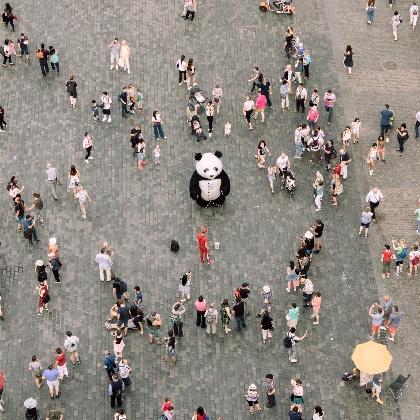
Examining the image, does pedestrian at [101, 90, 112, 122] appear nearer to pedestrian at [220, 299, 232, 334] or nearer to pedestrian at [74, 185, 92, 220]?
pedestrian at [74, 185, 92, 220]

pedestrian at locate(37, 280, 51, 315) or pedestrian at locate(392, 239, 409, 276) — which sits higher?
pedestrian at locate(392, 239, 409, 276)

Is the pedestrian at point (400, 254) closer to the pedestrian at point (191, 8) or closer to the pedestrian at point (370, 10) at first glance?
the pedestrian at point (370, 10)

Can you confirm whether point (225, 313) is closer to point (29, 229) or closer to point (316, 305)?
point (316, 305)

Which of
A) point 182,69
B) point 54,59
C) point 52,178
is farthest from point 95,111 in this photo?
point 52,178

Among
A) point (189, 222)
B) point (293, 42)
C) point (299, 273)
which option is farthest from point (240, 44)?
point (299, 273)

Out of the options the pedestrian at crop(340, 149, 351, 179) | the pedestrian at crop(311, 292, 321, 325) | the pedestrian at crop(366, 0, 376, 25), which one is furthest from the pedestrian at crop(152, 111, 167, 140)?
the pedestrian at crop(366, 0, 376, 25)

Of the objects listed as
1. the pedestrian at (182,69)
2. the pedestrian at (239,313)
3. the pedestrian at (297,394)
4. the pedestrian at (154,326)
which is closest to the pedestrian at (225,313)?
the pedestrian at (239,313)

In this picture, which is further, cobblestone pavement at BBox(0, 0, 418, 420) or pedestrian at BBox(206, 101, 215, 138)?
pedestrian at BBox(206, 101, 215, 138)
